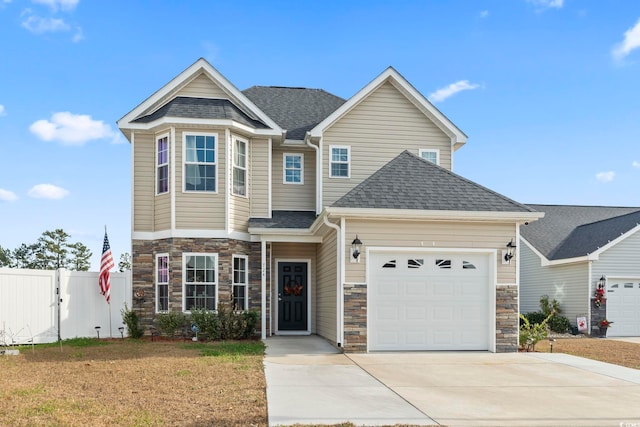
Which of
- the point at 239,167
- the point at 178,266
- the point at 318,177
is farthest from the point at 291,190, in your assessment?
the point at 178,266

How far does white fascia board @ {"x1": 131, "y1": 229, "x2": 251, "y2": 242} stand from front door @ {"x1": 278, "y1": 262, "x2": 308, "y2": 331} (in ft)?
7.39

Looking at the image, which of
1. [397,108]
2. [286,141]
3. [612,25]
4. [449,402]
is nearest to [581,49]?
[612,25]

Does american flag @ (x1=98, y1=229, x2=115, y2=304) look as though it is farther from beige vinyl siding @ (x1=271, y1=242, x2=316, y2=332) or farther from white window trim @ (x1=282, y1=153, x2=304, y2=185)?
white window trim @ (x1=282, y1=153, x2=304, y2=185)

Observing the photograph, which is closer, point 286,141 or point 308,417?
point 308,417

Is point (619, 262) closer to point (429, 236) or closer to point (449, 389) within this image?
point (429, 236)

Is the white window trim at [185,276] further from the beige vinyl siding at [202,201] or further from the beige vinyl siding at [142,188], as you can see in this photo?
the beige vinyl siding at [142,188]

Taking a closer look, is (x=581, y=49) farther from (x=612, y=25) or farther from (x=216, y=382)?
(x=216, y=382)

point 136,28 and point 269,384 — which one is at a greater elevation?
point 136,28

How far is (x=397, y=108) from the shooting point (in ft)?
58.0

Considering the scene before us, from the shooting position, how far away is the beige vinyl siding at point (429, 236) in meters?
12.8

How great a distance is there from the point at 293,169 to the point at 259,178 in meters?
1.52

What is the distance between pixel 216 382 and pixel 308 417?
8.25 ft

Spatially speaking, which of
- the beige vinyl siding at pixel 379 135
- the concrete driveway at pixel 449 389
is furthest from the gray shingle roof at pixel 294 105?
the concrete driveway at pixel 449 389

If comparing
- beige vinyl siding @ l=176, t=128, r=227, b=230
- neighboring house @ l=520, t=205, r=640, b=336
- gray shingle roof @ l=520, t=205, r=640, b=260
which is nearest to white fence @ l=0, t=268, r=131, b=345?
beige vinyl siding @ l=176, t=128, r=227, b=230
